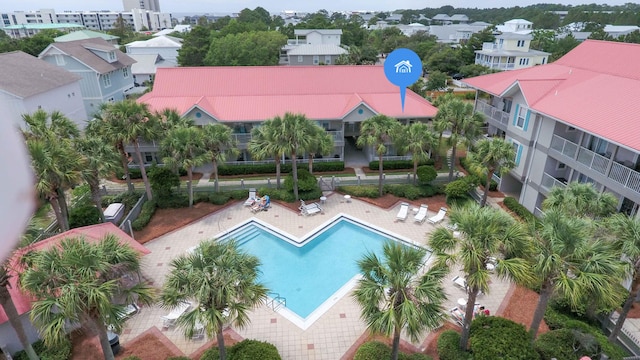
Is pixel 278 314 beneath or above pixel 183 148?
beneath

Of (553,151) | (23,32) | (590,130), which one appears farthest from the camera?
(23,32)

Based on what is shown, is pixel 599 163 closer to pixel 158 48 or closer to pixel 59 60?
pixel 59 60

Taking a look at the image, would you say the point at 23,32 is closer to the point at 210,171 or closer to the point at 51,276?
the point at 210,171

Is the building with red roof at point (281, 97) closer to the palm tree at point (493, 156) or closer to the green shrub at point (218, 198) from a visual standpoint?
the green shrub at point (218, 198)

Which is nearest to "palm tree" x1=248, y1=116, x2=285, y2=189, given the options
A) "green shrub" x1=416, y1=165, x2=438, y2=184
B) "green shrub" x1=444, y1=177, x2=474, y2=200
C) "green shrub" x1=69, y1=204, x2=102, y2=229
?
"green shrub" x1=69, y1=204, x2=102, y2=229

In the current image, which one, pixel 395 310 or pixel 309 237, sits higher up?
pixel 395 310

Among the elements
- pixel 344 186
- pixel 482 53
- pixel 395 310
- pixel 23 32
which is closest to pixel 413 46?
pixel 482 53

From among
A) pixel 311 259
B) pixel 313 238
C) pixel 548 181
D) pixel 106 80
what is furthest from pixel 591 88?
pixel 106 80
